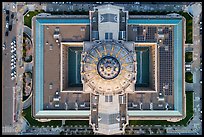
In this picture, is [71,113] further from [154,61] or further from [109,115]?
→ [154,61]

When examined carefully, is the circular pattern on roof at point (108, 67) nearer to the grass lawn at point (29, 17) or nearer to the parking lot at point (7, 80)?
the grass lawn at point (29, 17)

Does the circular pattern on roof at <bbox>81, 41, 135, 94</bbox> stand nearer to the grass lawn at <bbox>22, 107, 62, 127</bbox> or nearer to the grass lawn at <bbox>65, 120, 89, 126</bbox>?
the grass lawn at <bbox>65, 120, 89, 126</bbox>

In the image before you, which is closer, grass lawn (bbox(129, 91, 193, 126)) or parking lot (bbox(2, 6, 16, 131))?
grass lawn (bbox(129, 91, 193, 126))

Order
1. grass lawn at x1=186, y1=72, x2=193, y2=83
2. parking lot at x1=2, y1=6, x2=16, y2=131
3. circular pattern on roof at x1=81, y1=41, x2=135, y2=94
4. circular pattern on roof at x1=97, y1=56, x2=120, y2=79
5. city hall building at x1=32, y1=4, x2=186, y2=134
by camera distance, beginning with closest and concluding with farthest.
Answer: circular pattern on roof at x1=97, y1=56, x2=120, y2=79 → circular pattern on roof at x1=81, y1=41, x2=135, y2=94 → city hall building at x1=32, y1=4, x2=186, y2=134 → grass lawn at x1=186, y1=72, x2=193, y2=83 → parking lot at x1=2, y1=6, x2=16, y2=131

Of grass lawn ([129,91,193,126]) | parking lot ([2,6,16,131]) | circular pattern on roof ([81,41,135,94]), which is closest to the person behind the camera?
circular pattern on roof ([81,41,135,94])

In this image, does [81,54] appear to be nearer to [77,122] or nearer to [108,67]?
[108,67]

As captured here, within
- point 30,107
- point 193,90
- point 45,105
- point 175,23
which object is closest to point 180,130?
point 193,90

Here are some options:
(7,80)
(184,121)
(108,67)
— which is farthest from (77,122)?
(184,121)

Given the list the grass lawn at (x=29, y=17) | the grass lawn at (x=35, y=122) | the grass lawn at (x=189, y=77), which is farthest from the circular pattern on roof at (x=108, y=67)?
the grass lawn at (x=29, y=17)

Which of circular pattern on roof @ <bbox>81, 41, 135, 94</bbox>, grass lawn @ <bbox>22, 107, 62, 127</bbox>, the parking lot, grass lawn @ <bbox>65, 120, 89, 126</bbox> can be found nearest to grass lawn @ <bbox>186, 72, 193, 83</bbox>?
circular pattern on roof @ <bbox>81, 41, 135, 94</bbox>
